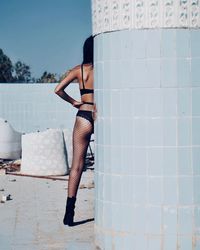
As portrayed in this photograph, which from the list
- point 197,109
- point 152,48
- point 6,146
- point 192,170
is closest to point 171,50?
point 152,48

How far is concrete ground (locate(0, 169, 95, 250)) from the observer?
6625mm

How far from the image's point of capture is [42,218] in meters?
8.05

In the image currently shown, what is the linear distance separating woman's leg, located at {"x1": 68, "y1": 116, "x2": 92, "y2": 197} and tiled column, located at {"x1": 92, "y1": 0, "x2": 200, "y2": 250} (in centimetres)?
166

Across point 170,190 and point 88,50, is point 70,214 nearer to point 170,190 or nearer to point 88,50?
point 88,50

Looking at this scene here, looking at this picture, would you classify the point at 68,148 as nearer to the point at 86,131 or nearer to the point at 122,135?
the point at 86,131

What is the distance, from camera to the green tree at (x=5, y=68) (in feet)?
169

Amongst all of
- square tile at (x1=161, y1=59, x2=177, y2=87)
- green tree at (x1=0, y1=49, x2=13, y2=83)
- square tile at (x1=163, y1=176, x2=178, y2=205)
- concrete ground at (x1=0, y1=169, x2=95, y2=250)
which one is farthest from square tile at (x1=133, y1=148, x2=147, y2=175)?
green tree at (x1=0, y1=49, x2=13, y2=83)

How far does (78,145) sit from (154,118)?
6.81ft

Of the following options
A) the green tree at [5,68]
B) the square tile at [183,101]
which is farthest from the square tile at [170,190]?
the green tree at [5,68]

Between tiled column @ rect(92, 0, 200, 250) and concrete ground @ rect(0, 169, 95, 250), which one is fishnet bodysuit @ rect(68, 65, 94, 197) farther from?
tiled column @ rect(92, 0, 200, 250)

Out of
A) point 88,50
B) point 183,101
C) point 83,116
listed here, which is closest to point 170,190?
point 183,101

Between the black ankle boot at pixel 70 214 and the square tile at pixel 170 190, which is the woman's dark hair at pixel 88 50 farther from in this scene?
the square tile at pixel 170 190

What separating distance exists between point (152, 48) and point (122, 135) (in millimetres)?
775

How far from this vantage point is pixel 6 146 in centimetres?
1608
